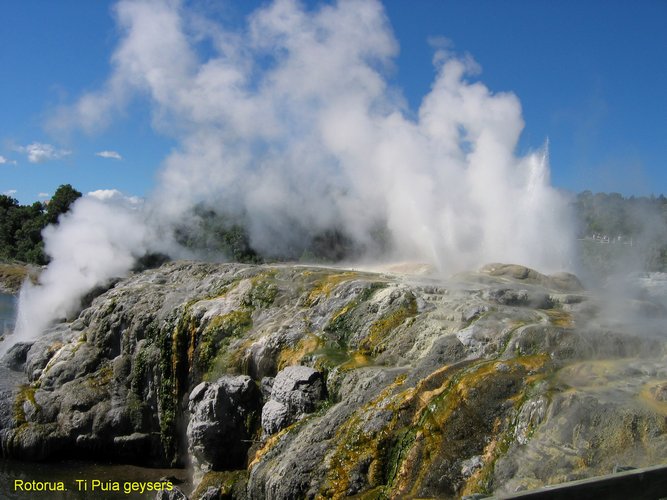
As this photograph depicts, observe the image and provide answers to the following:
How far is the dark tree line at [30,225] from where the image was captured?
5131 cm

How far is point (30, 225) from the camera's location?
55188mm

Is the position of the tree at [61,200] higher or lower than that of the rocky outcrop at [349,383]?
higher

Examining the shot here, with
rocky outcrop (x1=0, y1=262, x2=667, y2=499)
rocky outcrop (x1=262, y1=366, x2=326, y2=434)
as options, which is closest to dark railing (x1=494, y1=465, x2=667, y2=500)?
rocky outcrop (x1=0, y1=262, x2=667, y2=499)

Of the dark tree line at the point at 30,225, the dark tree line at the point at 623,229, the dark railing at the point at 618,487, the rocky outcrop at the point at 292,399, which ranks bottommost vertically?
the dark railing at the point at 618,487

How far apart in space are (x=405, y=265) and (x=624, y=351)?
33.4 ft

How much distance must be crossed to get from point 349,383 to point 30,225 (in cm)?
5323

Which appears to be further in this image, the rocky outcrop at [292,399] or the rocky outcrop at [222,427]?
the rocky outcrop at [222,427]

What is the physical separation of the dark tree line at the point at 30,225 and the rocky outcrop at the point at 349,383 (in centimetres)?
3736

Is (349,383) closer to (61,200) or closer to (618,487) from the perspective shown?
(618,487)

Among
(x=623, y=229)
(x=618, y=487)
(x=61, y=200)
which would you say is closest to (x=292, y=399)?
(x=618, y=487)

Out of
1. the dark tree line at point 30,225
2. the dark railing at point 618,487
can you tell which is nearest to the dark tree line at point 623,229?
the dark railing at point 618,487

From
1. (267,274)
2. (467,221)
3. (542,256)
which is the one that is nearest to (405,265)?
(467,221)

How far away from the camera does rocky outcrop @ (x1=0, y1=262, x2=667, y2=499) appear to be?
7.59 metres

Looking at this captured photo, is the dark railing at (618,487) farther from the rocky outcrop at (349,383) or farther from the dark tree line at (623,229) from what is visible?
the dark tree line at (623,229)
